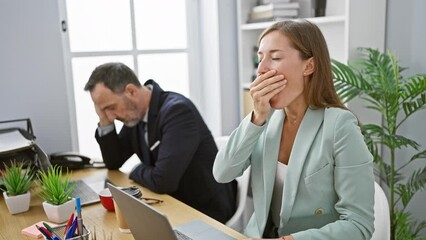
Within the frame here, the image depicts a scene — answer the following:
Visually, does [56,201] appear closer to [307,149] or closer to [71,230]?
[71,230]

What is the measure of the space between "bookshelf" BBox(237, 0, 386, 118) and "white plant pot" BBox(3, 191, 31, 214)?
1.57 metres

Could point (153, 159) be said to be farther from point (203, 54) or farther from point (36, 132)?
point (203, 54)

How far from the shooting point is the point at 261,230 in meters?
1.35

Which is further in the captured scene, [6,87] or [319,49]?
[6,87]

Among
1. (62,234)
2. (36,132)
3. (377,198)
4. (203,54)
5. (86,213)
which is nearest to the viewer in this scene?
(62,234)

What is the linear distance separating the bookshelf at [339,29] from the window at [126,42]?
370 millimetres

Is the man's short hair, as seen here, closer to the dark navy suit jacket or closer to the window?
the dark navy suit jacket

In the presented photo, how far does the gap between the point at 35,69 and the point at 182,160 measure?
0.98 meters

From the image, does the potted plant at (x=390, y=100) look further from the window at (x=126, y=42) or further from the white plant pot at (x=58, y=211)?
the white plant pot at (x=58, y=211)

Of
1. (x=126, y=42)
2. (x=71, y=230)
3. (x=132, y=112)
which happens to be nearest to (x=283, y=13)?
(x=126, y=42)

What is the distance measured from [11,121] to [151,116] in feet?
2.36

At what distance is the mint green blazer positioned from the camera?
3.86ft

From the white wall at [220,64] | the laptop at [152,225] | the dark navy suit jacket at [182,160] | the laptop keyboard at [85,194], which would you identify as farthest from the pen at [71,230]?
the white wall at [220,64]

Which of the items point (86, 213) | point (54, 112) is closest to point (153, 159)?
point (86, 213)
